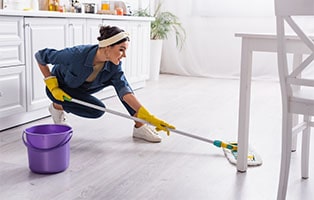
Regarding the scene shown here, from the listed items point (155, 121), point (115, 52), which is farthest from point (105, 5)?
point (155, 121)

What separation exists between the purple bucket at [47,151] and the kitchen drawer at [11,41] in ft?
2.56

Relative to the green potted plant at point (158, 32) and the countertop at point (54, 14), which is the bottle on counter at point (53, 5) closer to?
the countertop at point (54, 14)

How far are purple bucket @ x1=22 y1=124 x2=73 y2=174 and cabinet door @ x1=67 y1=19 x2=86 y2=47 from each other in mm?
1340

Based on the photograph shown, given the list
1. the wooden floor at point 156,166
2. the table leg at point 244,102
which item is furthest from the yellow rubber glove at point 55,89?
the table leg at point 244,102

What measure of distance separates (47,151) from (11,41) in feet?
3.32

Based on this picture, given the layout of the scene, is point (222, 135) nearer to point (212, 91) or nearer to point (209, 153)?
point (209, 153)

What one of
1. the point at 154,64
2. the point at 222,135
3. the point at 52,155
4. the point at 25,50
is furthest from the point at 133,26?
the point at 52,155

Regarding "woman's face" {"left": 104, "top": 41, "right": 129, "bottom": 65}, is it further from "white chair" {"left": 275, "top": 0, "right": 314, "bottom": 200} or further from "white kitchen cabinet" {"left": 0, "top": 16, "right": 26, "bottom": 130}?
"white chair" {"left": 275, "top": 0, "right": 314, "bottom": 200}

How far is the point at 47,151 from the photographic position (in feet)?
6.15

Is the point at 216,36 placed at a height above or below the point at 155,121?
above

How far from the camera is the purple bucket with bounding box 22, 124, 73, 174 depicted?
1.86m

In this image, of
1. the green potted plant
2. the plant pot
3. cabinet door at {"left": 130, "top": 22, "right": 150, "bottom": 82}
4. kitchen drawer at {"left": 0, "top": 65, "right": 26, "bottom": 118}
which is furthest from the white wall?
kitchen drawer at {"left": 0, "top": 65, "right": 26, "bottom": 118}

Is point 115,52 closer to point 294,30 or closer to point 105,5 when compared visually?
point 294,30

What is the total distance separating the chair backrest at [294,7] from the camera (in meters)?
1.37
